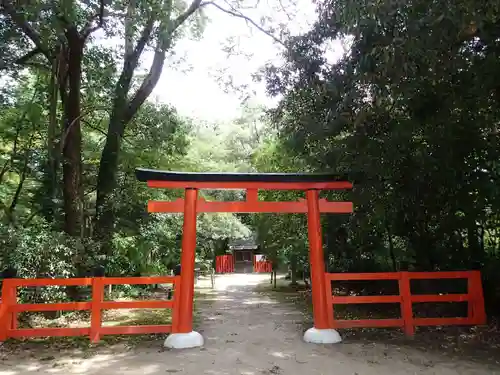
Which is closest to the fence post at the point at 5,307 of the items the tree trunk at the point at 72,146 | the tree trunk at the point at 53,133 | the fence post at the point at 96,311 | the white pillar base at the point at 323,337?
the fence post at the point at 96,311

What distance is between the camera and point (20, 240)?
7.21m

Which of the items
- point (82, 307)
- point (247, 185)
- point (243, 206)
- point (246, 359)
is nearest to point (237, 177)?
point (247, 185)

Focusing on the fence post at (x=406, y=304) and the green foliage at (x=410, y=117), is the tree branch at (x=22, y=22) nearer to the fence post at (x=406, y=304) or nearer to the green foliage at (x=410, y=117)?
the green foliage at (x=410, y=117)

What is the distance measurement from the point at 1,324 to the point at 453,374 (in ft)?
19.6

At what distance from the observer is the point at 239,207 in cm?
680

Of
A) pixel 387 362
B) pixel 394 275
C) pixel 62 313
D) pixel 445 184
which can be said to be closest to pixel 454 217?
pixel 445 184

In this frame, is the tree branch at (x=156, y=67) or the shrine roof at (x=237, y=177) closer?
the shrine roof at (x=237, y=177)

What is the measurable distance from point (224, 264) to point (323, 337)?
24789 millimetres

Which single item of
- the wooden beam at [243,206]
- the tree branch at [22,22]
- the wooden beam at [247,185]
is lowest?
the wooden beam at [243,206]

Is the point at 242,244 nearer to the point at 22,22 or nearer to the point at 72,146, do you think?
the point at 72,146

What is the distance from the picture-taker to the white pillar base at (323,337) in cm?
612

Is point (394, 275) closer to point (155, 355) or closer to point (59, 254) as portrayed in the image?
point (155, 355)

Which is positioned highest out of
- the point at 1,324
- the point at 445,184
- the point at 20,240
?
the point at 445,184

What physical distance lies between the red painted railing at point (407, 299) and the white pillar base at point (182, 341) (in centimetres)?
197
